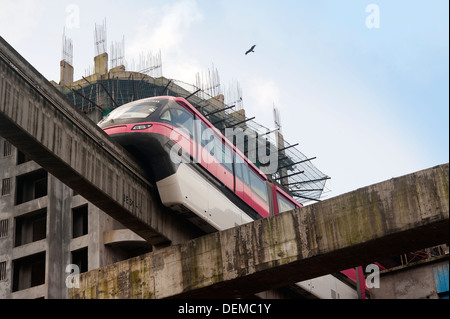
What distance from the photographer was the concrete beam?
515 inches

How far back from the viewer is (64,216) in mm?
41938

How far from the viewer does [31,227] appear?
4294 cm

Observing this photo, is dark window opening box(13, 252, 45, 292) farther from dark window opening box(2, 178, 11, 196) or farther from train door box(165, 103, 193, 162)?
train door box(165, 103, 193, 162)

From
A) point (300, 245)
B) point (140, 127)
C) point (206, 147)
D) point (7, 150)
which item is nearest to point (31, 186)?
point (7, 150)

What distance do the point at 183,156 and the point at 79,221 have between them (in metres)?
26.6

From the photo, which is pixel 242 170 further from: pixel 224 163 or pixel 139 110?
pixel 139 110

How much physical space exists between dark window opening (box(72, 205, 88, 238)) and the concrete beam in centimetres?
2537

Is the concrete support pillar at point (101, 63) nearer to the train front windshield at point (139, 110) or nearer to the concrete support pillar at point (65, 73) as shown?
the concrete support pillar at point (65, 73)

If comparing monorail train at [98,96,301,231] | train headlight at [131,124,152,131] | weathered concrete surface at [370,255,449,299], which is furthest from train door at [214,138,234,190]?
weathered concrete surface at [370,255,449,299]

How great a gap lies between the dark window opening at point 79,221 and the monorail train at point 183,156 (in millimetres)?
23489

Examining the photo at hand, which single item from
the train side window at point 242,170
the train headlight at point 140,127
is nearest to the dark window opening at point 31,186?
the train side window at point 242,170

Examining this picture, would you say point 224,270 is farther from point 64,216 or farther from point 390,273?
point 64,216
